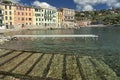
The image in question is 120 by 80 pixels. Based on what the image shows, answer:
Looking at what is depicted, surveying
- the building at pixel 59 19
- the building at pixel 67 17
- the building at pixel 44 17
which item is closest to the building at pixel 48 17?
the building at pixel 44 17

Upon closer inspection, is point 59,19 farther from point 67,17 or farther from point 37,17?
point 37,17

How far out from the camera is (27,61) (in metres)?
26.5

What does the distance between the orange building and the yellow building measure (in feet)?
11.3

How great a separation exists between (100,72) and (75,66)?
3.35m

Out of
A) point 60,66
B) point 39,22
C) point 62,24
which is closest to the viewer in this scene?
point 60,66

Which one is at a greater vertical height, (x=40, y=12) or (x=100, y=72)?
(x=40, y=12)

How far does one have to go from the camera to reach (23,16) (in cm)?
12712

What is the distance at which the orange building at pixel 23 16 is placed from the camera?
121m

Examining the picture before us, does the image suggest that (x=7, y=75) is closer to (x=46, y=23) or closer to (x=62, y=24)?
(x=46, y=23)

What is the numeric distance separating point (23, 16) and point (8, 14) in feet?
47.6

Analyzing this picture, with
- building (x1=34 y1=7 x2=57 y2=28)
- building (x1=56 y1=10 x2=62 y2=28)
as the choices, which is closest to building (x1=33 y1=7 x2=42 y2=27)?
building (x1=34 y1=7 x2=57 y2=28)

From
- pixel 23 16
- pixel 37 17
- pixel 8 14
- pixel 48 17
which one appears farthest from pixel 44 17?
pixel 8 14

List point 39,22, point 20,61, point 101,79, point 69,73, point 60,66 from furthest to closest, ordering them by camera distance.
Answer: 1. point 39,22
2. point 20,61
3. point 60,66
4. point 69,73
5. point 101,79

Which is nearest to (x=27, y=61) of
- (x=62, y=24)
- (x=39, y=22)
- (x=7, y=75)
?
(x=7, y=75)
